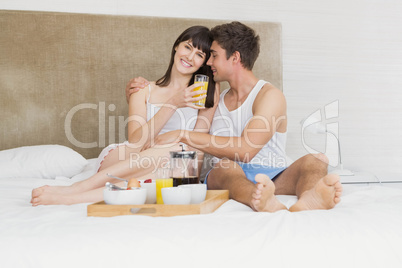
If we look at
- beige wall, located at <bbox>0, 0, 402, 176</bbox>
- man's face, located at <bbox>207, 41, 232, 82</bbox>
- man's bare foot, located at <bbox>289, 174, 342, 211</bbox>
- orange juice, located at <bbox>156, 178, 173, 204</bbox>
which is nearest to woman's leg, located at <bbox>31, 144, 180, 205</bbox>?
orange juice, located at <bbox>156, 178, 173, 204</bbox>

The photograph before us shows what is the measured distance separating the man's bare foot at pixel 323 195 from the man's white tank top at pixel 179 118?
986mm

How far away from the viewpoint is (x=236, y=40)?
2086 mm

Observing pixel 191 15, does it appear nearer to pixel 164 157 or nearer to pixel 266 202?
pixel 164 157

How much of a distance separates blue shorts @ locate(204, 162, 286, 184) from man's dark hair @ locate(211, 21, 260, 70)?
19.9 inches

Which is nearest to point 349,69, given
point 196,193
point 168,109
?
point 168,109

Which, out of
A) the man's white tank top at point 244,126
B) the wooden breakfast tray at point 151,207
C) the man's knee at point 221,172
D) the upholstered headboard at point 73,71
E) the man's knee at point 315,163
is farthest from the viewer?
the upholstered headboard at point 73,71

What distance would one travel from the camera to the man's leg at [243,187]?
121 cm

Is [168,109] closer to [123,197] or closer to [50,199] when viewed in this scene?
[50,199]

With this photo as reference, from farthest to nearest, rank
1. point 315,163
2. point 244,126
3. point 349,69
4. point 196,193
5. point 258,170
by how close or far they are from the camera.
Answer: point 349,69 → point 244,126 → point 258,170 → point 315,163 → point 196,193

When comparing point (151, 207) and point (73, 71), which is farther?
point (73, 71)

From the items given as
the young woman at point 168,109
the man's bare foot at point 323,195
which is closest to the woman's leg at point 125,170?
the young woman at point 168,109

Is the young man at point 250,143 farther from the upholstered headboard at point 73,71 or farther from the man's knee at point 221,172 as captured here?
the upholstered headboard at point 73,71

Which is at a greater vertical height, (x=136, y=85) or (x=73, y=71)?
(x=73, y=71)

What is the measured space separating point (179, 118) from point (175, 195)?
39.9 inches
